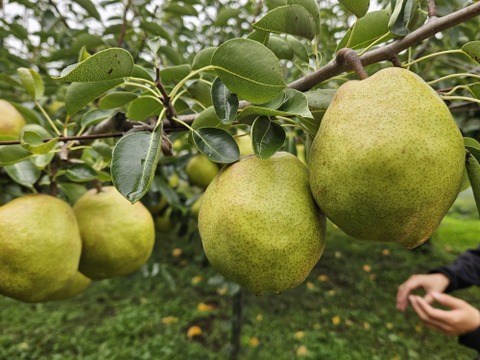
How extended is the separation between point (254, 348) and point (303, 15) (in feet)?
8.53

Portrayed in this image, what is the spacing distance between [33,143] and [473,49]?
0.95m

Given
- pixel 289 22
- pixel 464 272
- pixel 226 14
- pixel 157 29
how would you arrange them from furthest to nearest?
pixel 464 272 → pixel 226 14 → pixel 157 29 → pixel 289 22

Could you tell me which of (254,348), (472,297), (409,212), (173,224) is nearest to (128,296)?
(254,348)

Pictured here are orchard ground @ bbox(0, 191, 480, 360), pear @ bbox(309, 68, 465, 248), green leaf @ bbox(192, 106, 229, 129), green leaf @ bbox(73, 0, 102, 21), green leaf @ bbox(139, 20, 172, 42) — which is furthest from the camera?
orchard ground @ bbox(0, 191, 480, 360)

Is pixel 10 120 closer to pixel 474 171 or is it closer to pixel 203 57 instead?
pixel 203 57

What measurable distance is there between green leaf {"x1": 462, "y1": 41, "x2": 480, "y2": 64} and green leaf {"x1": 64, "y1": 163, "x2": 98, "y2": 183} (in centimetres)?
96

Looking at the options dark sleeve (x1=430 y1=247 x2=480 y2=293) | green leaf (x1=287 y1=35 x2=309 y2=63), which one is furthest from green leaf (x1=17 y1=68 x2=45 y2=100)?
dark sleeve (x1=430 y1=247 x2=480 y2=293)

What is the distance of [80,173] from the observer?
3.52 ft

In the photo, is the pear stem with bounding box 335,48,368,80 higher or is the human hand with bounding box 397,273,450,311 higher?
the pear stem with bounding box 335,48,368,80

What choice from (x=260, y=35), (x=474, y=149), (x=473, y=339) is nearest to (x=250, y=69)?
(x=260, y=35)

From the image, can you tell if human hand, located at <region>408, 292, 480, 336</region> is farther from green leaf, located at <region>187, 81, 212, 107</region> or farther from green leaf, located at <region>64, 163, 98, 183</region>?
green leaf, located at <region>64, 163, 98, 183</region>

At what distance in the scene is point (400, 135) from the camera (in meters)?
0.58

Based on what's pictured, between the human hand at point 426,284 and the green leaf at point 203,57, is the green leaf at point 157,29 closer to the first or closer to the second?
the green leaf at point 203,57

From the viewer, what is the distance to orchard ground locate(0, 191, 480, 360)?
2834 millimetres
